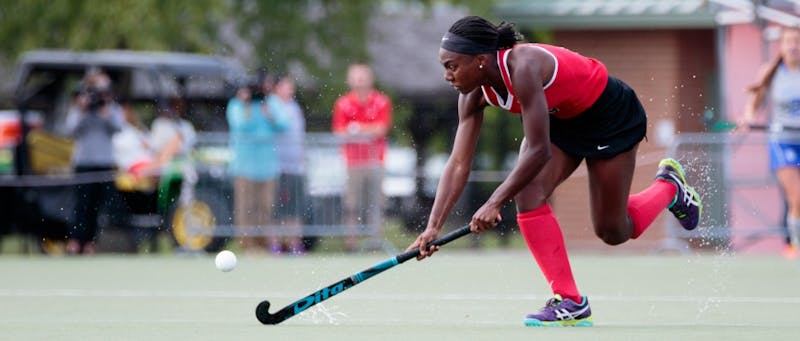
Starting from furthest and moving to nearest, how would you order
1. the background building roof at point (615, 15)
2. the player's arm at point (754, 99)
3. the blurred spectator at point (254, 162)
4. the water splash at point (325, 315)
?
the background building roof at point (615, 15), the blurred spectator at point (254, 162), the player's arm at point (754, 99), the water splash at point (325, 315)

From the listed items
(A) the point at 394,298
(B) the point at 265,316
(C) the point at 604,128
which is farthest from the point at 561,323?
(A) the point at 394,298

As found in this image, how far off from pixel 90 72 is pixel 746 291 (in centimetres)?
905

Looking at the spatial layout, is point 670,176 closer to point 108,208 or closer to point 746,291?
point 746,291

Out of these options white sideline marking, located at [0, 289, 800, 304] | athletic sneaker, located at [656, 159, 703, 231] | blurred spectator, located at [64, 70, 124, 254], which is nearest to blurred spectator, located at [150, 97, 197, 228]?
blurred spectator, located at [64, 70, 124, 254]

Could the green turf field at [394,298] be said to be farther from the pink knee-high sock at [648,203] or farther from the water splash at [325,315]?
the pink knee-high sock at [648,203]

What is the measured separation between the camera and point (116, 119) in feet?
54.0

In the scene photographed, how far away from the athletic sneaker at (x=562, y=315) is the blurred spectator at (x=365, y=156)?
25.2ft

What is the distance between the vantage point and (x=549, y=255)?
788 centimetres

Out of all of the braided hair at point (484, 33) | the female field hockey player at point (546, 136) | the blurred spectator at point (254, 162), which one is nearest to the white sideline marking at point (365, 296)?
the female field hockey player at point (546, 136)

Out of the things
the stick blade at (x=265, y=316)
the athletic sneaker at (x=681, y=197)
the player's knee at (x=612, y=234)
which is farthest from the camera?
the athletic sneaker at (x=681, y=197)

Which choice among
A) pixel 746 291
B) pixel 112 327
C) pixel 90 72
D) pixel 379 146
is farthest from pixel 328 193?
pixel 112 327

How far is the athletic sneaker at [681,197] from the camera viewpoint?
898 centimetres

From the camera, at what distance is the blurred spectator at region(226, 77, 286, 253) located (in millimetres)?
15461

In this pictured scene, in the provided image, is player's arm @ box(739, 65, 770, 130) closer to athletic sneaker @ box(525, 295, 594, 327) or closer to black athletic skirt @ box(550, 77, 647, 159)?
black athletic skirt @ box(550, 77, 647, 159)
